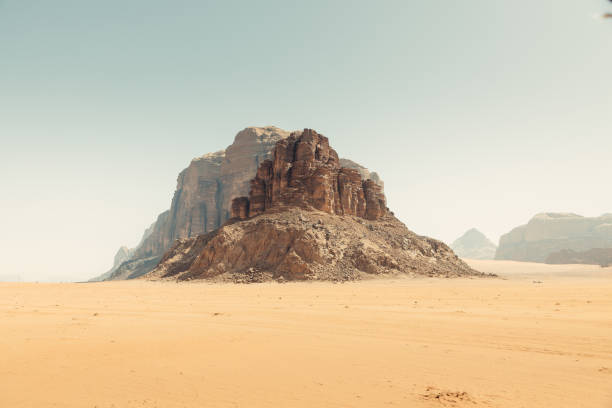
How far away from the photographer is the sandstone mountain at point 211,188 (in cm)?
13125

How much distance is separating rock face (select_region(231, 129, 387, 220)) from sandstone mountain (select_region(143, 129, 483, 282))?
18 cm

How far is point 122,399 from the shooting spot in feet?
16.7

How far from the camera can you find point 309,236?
46.9 m

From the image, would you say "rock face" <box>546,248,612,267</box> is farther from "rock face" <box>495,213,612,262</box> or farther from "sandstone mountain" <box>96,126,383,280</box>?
"sandstone mountain" <box>96,126,383,280</box>

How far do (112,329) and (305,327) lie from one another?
19.7ft

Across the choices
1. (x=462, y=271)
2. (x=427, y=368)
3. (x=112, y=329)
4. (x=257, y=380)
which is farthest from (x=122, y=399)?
(x=462, y=271)

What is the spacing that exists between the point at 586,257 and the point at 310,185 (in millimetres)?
127446

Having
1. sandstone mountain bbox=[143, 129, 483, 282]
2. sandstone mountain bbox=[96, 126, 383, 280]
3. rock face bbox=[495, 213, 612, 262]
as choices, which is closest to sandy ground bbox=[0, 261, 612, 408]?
sandstone mountain bbox=[143, 129, 483, 282]

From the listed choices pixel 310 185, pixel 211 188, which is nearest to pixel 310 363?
pixel 310 185

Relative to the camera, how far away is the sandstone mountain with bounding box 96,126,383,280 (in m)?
131

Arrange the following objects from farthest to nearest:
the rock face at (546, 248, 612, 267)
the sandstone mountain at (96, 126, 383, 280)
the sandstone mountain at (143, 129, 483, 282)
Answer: the sandstone mountain at (96, 126, 383, 280)
the rock face at (546, 248, 612, 267)
the sandstone mountain at (143, 129, 483, 282)

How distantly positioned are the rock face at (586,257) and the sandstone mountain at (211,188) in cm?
8111

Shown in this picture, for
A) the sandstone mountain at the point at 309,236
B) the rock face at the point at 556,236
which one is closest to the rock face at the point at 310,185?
the sandstone mountain at the point at 309,236

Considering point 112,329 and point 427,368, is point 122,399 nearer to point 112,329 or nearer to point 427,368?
point 427,368
